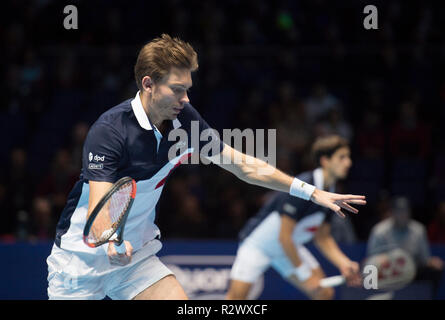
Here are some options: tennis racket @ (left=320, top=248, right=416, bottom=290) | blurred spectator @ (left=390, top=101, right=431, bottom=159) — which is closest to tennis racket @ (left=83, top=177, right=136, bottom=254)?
tennis racket @ (left=320, top=248, right=416, bottom=290)

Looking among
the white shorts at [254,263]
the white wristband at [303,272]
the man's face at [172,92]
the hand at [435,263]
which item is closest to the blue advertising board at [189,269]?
the hand at [435,263]

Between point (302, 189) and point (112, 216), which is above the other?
point (302, 189)

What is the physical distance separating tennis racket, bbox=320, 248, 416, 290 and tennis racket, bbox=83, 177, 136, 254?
12.0 ft

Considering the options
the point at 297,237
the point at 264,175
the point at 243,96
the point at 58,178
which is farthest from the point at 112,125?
the point at 243,96

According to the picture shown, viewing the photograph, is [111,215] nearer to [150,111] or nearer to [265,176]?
[150,111]

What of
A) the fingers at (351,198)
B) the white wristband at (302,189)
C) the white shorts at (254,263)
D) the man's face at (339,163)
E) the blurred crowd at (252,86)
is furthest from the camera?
the blurred crowd at (252,86)

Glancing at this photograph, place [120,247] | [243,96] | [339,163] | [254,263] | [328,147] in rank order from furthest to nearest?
[243,96] < [254,263] < [328,147] < [339,163] < [120,247]

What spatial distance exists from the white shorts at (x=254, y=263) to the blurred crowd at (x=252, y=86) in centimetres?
197

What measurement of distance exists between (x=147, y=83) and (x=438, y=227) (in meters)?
5.47

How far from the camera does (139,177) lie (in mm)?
3775

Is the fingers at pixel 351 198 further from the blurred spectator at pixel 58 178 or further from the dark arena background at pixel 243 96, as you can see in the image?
the blurred spectator at pixel 58 178

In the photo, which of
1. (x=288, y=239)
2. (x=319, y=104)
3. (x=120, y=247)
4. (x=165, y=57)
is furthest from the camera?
(x=319, y=104)

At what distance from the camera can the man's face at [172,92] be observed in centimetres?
366

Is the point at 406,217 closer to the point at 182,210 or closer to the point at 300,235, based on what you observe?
the point at 300,235
